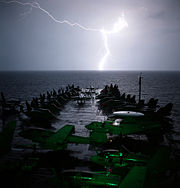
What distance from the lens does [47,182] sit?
7.61 metres

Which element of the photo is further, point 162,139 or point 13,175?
point 162,139

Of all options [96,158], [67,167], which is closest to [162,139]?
[96,158]

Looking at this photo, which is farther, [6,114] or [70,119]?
[6,114]

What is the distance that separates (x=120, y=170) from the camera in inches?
291

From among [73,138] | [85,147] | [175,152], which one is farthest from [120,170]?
[175,152]

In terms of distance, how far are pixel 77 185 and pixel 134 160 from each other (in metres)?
3.31

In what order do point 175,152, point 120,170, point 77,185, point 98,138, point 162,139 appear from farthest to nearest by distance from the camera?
point 162,139 → point 175,152 → point 98,138 → point 120,170 → point 77,185

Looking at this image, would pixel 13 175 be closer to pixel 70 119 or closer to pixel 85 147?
pixel 85 147

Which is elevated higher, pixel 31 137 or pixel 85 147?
pixel 31 137

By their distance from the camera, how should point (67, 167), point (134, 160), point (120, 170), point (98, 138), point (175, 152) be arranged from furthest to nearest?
point (175, 152), point (98, 138), point (67, 167), point (134, 160), point (120, 170)

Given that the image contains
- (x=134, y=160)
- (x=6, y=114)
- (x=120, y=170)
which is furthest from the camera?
(x=6, y=114)

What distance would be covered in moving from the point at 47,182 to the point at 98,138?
4094mm

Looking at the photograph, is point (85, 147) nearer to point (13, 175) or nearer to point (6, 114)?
point (13, 175)

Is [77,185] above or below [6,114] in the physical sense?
above
